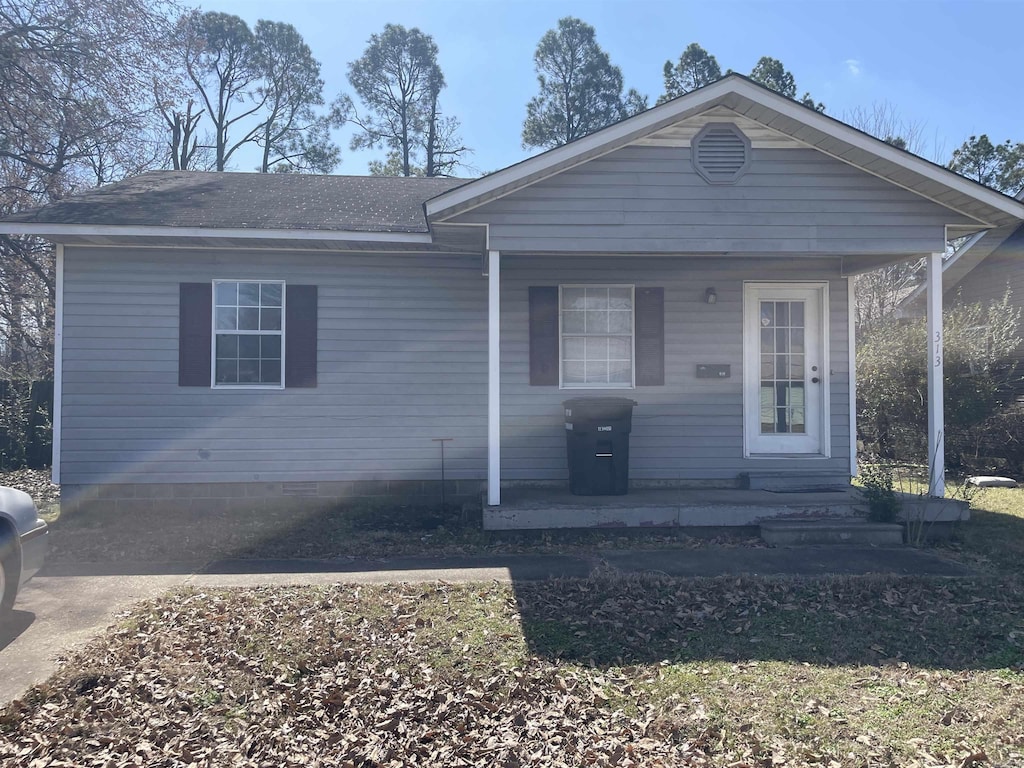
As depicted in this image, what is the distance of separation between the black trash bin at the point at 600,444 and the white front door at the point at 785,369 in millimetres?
1948

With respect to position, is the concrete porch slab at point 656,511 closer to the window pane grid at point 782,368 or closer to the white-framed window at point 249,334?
the window pane grid at point 782,368

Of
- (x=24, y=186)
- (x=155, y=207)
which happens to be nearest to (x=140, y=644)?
(x=155, y=207)

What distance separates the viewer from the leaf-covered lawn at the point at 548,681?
11.6 ft

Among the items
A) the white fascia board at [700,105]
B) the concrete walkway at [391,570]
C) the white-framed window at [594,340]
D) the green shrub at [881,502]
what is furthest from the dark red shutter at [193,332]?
the green shrub at [881,502]

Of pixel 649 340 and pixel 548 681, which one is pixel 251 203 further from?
pixel 548 681

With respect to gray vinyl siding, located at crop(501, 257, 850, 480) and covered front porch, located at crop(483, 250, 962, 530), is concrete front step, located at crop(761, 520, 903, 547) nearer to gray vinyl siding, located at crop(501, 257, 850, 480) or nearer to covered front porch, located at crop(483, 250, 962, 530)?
covered front porch, located at crop(483, 250, 962, 530)

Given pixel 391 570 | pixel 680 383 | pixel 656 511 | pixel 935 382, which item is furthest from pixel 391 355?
pixel 935 382

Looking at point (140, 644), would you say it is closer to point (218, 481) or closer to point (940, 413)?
point (218, 481)

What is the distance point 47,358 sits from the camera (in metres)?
17.5

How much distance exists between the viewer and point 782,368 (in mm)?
9320

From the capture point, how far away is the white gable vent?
7.63 m

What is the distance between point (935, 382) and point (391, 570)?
5.99 m

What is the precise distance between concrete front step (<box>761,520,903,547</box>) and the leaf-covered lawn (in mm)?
1449

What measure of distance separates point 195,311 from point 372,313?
6.79 feet
